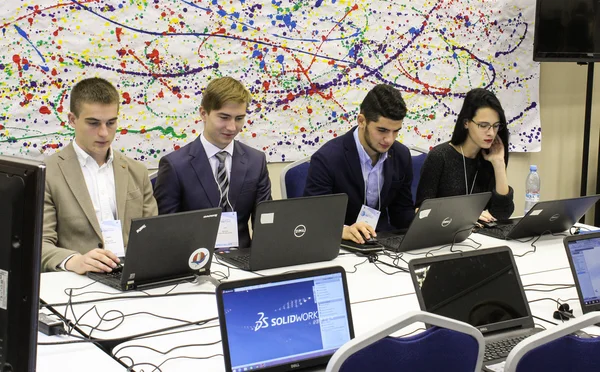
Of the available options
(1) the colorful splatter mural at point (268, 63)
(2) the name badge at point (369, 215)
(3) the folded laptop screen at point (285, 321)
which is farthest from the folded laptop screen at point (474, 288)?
(1) the colorful splatter mural at point (268, 63)

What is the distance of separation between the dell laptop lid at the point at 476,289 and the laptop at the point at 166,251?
780 millimetres

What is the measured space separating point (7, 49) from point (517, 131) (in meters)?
3.35

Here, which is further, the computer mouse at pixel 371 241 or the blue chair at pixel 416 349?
the computer mouse at pixel 371 241

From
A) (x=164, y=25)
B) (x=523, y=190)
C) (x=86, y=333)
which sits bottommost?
(x=86, y=333)

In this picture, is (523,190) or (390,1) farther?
(523,190)

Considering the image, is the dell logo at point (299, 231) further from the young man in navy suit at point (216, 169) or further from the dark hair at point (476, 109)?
the dark hair at point (476, 109)

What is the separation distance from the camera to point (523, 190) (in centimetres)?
516

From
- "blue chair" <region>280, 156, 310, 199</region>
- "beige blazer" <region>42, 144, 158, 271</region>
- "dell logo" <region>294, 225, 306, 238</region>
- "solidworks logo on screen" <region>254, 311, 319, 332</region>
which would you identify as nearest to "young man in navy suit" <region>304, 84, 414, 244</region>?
"blue chair" <region>280, 156, 310, 199</region>

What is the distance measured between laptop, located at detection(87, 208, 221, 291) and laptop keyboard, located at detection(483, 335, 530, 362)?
38.4 inches

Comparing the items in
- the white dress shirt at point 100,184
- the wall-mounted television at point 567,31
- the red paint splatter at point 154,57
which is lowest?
the white dress shirt at point 100,184

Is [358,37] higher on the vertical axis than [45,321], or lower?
higher

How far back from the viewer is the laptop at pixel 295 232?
2449 mm

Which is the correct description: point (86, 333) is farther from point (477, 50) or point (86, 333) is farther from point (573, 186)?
point (573, 186)

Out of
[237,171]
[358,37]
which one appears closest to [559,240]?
[237,171]
